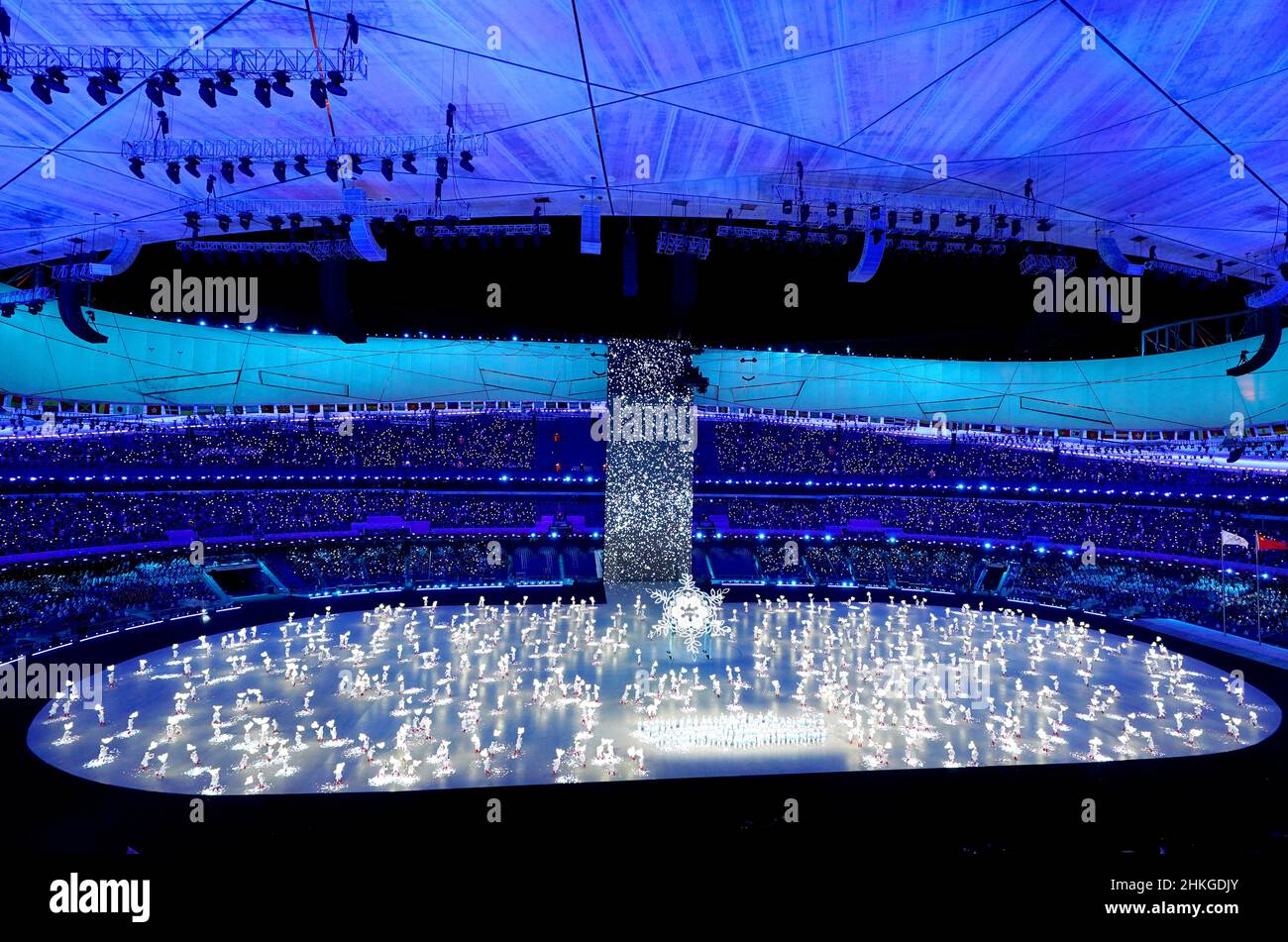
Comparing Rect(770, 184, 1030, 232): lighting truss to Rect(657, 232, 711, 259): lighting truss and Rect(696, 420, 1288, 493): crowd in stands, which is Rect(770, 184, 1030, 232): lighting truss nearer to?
Rect(657, 232, 711, 259): lighting truss

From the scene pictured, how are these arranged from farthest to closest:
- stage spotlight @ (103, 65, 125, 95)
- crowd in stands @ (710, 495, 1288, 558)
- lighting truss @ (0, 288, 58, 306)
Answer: crowd in stands @ (710, 495, 1288, 558), lighting truss @ (0, 288, 58, 306), stage spotlight @ (103, 65, 125, 95)

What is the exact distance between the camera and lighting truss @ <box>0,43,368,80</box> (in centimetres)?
774

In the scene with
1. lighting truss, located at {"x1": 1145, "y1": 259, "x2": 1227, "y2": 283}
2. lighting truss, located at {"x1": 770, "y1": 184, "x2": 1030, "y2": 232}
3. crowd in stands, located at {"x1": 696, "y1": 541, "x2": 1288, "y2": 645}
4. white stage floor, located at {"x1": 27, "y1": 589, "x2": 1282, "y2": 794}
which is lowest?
crowd in stands, located at {"x1": 696, "y1": 541, "x2": 1288, "y2": 645}

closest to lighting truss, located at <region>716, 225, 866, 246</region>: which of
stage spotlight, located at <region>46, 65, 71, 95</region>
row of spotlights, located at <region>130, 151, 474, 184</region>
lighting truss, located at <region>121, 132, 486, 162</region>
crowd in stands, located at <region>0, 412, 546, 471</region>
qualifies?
lighting truss, located at <region>121, 132, 486, 162</region>

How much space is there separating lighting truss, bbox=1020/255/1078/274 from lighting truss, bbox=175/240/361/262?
1222 centimetres

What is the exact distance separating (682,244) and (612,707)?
8725 mm

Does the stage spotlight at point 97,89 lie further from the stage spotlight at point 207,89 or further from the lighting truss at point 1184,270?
the lighting truss at point 1184,270

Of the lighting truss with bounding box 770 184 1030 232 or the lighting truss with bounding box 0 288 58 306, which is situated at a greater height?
the lighting truss with bounding box 770 184 1030 232

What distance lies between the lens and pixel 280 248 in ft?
46.5

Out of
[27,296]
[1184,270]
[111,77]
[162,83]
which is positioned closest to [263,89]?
[162,83]

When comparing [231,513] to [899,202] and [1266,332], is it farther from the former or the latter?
[1266,332]

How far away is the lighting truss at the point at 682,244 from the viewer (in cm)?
1405

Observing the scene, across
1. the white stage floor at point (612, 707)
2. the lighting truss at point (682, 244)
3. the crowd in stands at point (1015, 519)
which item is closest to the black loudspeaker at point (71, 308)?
the white stage floor at point (612, 707)
